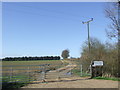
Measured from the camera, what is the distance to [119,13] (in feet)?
51.1

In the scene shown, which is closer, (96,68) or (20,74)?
(20,74)

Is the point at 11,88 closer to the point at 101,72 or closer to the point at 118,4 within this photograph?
the point at 101,72

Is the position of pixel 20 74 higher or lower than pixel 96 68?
lower

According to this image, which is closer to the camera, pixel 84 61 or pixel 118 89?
pixel 118 89

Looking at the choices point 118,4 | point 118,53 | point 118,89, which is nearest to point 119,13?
point 118,4

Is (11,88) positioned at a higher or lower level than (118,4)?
lower

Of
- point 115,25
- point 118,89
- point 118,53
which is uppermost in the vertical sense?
point 115,25

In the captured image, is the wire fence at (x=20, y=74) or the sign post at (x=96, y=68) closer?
the wire fence at (x=20, y=74)

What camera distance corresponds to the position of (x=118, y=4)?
1505 cm

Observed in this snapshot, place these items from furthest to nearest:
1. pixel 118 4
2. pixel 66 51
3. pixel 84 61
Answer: pixel 66 51 < pixel 84 61 < pixel 118 4

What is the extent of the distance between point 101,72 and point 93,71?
0.83 meters

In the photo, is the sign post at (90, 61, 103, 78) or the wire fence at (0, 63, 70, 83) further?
the sign post at (90, 61, 103, 78)

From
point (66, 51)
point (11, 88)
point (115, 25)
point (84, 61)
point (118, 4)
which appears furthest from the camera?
point (66, 51)

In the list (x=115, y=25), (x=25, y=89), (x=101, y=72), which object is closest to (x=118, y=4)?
(x=115, y=25)
